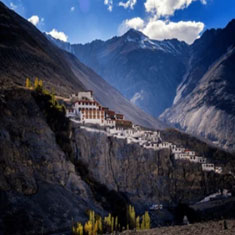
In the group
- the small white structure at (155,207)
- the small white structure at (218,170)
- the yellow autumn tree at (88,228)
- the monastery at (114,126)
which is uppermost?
the monastery at (114,126)

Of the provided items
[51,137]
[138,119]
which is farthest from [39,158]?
[138,119]

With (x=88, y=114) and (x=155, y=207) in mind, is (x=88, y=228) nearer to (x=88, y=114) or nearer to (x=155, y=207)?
(x=155, y=207)

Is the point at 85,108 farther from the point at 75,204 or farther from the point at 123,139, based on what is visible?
the point at 75,204

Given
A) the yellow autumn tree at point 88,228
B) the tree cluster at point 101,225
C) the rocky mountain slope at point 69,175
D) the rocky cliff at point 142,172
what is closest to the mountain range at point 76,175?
the rocky cliff at point 142,172

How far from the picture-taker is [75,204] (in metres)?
53.3

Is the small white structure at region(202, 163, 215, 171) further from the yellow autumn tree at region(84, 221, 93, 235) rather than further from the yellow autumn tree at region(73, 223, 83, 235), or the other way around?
the yellow autumn tree at region(73, 223, 83, 235)

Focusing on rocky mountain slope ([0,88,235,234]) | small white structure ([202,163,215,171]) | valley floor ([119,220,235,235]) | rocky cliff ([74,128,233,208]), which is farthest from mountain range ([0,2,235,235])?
valley floor ([119,220,235,235])

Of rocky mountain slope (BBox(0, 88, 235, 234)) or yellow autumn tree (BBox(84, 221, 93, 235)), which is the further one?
rocky mountain slope (BBox(0, 88, 235, 234))

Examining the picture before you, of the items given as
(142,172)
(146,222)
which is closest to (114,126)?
(142,172)

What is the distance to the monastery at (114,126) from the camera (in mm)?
69938

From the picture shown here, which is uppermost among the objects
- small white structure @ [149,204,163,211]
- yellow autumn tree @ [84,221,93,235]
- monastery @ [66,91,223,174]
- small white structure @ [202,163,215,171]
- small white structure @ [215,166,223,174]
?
monastery @ [66,91,223,174]

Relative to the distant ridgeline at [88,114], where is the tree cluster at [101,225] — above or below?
below

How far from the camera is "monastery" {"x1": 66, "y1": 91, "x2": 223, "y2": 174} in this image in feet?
229

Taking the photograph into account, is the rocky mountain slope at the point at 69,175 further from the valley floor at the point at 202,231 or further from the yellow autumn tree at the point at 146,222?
the valley floor at the point at 202,231
